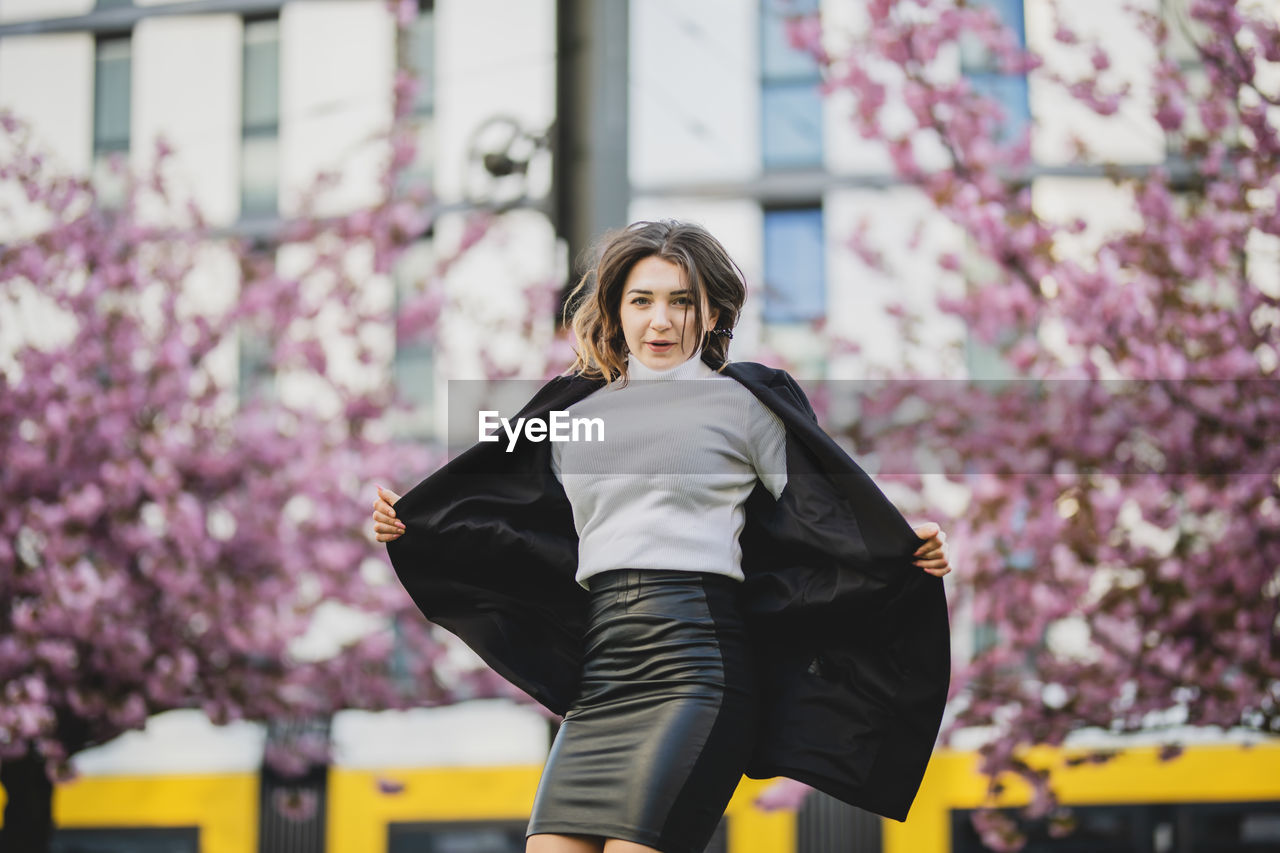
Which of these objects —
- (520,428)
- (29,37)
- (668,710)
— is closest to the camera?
(668,710)

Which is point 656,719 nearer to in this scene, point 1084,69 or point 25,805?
point 25,805

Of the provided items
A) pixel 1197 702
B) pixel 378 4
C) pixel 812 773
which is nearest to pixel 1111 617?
pixel 1197 702

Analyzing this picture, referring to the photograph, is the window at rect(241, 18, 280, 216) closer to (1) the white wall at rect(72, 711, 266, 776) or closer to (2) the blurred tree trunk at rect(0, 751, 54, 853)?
(1) the white wall at rect(72, 711, 266, 776)

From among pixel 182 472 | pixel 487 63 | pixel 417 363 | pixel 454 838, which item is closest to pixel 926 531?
pixel 182 472

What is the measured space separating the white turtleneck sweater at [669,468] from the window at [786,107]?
784cm

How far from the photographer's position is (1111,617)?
18.6ft

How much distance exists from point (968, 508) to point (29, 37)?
889 centimetres

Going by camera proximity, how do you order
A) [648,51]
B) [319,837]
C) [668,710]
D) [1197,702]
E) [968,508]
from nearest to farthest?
[668,710] → [1197,702] → [968,508] → [319,837] → [648,51]

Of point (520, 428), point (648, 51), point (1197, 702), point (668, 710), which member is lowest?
point (1197, 702)

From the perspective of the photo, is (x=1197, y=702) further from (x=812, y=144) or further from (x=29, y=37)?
(x=29, y=37)

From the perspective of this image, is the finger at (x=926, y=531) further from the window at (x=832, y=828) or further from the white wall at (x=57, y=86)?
the white wall at (x=57, y=86)

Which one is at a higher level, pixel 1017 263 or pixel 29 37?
pixel 29 37

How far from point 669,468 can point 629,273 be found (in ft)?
1.36

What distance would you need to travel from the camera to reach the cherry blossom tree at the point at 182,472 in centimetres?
647
